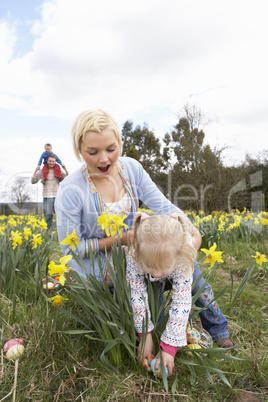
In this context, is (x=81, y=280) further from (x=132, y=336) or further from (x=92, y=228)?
(x=92, y=228)

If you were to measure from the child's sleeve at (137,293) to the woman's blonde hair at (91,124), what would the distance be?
68 cm

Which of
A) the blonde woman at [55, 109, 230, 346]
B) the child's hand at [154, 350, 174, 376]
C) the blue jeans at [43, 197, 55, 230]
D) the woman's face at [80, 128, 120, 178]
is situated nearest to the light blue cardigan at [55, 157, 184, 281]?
the blonde woman at [55, 109, 230, 346]

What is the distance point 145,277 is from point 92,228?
0.53m

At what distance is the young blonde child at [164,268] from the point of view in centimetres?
121

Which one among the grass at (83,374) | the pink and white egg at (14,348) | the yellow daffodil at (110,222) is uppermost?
the yellow daffodil at (110,222)

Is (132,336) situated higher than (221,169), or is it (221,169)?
(221,169)

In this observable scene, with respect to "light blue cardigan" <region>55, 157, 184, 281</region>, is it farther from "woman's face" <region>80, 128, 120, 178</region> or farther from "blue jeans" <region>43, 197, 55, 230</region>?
"blue jeans" <region>43, 197, 55, 230</region>

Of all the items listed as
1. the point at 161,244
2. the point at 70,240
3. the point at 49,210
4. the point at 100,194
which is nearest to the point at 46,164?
the point at 49,210

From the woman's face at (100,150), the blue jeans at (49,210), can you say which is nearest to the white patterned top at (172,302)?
the woman's face at (100,150)

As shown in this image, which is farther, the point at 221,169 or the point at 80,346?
the point at 221,169

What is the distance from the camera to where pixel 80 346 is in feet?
4.71

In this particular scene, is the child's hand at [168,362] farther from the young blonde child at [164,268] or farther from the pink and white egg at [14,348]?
the pink and white egg at [14,348]

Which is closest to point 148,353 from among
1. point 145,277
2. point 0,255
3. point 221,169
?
point 145,277

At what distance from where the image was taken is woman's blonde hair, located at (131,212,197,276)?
3.96ft
